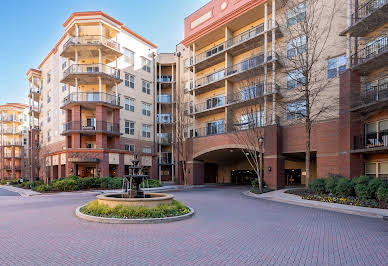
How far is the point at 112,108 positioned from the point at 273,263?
29.5 metres

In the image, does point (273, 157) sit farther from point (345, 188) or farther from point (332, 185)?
point (345, 188)

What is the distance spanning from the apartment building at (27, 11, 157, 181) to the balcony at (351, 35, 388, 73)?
2556 centimetres

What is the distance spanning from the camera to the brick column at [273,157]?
23078 millimetres

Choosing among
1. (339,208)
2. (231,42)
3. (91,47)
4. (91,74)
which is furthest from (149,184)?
(339,208)

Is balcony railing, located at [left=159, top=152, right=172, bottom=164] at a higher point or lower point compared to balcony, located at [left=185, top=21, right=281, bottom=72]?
lower

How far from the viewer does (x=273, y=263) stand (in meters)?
5.71

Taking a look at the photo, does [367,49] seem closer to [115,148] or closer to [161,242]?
[161,242]

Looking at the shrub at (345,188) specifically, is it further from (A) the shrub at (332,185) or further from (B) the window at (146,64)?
(B) the window at (146,64)

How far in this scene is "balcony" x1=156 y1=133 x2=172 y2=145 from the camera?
39.3 meters

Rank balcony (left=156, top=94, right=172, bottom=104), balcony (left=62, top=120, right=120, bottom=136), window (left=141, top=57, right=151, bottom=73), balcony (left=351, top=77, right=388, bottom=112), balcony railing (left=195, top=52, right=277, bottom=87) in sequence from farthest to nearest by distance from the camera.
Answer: balcony (left=156, top=94, right=172, bottom=104)
window (left=141, top=57, right=151, bottom=73)
balcony (left=62, top=120, right=120, bottom=136)
balcony railing (left=195, top=52, right=277, bottom=87)
balcony (left=351, top=77, right=388, bottom=112)

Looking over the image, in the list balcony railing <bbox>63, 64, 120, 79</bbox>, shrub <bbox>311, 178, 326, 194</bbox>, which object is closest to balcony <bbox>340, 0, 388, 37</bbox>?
shrub <bbox>311, 178, 326, 194</bbox>

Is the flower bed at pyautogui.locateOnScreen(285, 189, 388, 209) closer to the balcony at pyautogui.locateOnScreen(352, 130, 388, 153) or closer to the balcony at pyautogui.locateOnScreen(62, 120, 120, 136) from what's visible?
the balcony at pyautogui.locateOnScreen(352, 130, 388, 153)

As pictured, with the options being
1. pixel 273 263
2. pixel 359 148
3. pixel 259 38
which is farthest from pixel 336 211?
pixel 259 38

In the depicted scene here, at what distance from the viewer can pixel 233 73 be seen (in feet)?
95.2
